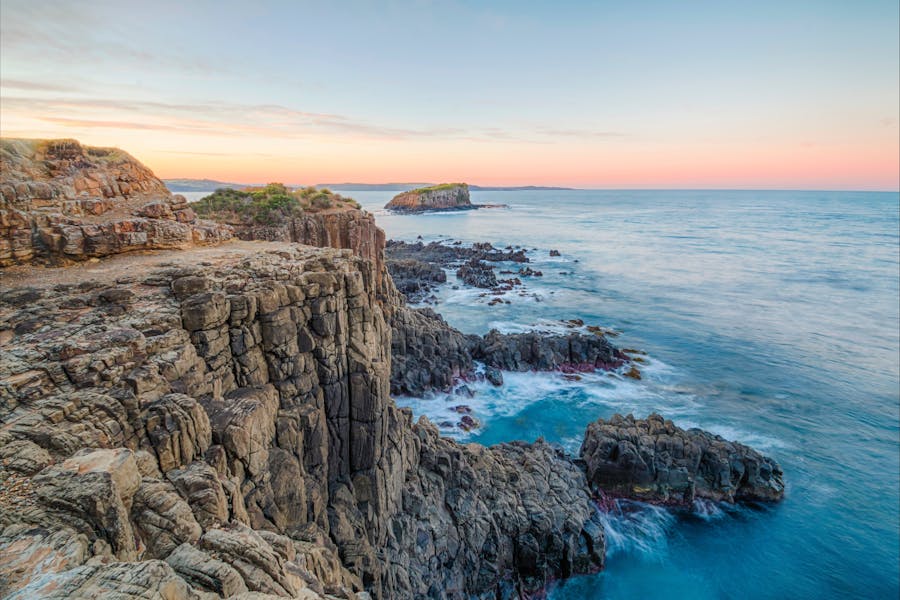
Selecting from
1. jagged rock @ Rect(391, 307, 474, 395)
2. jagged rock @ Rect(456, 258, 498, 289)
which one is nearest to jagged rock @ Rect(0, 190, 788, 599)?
jagged rock @ Rect(391, 307, 474, 395)

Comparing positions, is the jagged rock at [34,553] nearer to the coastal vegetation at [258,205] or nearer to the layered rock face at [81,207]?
the layered rock face at [81,207]

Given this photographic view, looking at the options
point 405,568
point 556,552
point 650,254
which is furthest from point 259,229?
point 650,254

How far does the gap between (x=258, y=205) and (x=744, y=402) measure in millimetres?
46077

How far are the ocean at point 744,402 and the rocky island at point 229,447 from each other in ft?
7.35

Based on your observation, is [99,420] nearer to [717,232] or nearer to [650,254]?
[650,254]

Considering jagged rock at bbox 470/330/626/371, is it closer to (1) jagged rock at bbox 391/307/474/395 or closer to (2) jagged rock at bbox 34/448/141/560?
(1) jagged rock at bbox 391/307/474/395

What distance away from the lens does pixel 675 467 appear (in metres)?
25.6

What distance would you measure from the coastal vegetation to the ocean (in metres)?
20.3

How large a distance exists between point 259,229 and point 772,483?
40.9 m

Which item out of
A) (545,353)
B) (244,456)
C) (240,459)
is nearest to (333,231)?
(545,353)

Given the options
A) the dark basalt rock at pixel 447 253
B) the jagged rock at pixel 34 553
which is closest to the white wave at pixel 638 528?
the jagged rock at pixel 34 553

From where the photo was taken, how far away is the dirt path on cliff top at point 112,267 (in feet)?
43.5

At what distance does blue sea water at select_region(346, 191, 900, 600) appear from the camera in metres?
22.9

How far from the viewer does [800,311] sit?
2405 inches
